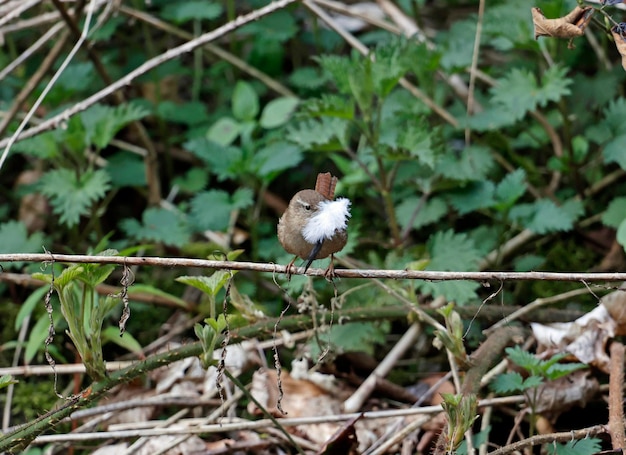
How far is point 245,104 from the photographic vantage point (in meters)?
3.83

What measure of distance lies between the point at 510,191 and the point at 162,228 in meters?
1.54

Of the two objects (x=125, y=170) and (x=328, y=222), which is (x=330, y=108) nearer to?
(x=328, y=222)

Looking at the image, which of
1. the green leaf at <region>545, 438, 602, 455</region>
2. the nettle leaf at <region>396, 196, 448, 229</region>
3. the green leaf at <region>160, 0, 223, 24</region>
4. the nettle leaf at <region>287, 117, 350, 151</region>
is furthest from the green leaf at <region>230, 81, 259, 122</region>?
the green leaf at <region>545, 438, 602, 455</region>

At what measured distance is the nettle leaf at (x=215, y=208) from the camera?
3.27 metres

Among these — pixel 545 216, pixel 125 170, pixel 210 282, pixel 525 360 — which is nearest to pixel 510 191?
pixel 545 216

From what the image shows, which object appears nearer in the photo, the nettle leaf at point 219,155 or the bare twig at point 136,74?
the bare twig at point 136,74

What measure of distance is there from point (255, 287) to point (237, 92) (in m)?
1.07

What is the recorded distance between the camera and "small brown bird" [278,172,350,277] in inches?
84.1

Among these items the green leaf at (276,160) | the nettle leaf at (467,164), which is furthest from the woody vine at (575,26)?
the green leaf at (276,160)

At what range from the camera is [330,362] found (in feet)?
9.04

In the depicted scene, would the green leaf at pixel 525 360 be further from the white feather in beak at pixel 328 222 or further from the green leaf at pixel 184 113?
the green leaf at pixel 184 113

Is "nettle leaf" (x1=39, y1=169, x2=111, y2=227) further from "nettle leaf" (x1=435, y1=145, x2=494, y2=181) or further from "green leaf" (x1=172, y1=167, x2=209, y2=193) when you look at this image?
"nettle leaf" (x1=435, y1=145, x2=494, y2=181)

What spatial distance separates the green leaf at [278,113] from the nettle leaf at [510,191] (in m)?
1.14

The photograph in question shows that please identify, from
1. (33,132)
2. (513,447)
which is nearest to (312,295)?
(513,447)
